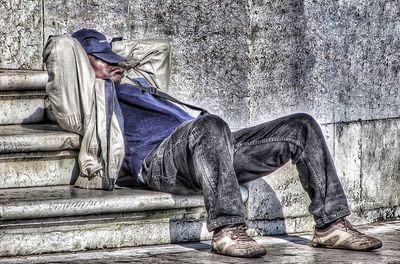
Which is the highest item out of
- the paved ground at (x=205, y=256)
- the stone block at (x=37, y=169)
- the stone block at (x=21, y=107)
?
the stone block at (x=21, y=107)

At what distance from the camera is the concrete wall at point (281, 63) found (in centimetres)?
670

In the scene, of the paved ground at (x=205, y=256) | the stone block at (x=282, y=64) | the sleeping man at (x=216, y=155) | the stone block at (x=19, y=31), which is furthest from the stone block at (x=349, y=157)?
the stone block at (x=19, y=31)

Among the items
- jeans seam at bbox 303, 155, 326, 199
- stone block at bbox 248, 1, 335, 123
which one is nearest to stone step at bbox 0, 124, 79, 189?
stone block at bbox 248, 1, 335, 123

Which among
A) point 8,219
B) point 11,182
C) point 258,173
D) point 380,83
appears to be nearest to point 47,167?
point 11,182

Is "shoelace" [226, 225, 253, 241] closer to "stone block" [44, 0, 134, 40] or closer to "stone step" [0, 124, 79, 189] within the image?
"stone step" [0, 124, 79, 189]

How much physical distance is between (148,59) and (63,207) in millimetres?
1345

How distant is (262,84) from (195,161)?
3.41 ft

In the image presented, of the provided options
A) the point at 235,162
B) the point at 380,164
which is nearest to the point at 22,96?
the point at 235,162

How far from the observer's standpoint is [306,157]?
6043 millimetres

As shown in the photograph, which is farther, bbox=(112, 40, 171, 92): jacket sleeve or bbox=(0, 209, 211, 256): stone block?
bbox=(112, 40, 171, 92): jacket sleeve

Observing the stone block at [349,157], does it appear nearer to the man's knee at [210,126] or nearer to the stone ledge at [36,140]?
the man's knee at [210,126]

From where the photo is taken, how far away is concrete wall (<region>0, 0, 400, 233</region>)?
6.70 m

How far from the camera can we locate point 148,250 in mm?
5875

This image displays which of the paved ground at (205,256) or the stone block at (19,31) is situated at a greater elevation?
the stone block at (19,31)
